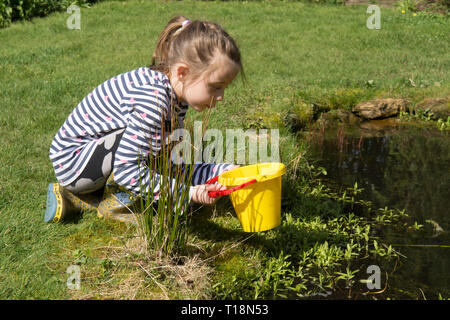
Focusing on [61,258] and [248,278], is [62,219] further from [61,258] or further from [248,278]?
[248,278]

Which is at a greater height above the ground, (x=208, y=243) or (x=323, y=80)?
(x=323, y=80)

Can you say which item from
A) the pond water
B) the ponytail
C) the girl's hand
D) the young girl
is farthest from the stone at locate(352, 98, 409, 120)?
the girl's hand

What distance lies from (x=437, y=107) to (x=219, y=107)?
232 centimetres

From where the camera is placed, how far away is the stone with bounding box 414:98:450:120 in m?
5.00

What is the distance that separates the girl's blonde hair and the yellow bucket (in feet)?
1.86

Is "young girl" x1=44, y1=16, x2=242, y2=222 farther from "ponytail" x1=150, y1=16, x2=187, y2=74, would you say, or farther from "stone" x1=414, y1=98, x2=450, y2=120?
"stone" x1=414, y1=98, x2=450, y2=120

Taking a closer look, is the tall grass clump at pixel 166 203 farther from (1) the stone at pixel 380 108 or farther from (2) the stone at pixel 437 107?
(2) the stone at pixel 437 107

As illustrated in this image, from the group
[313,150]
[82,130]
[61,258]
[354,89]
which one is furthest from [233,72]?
[354,89]

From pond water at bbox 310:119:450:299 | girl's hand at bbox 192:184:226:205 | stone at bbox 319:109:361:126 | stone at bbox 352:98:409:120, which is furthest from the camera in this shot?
stone at bbox 352:98:409:120

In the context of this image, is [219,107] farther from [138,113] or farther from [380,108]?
[138,113]

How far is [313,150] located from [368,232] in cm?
137

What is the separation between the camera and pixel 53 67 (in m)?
6.15

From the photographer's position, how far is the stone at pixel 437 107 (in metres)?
5.00

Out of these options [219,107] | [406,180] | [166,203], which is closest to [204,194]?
[166,203]
